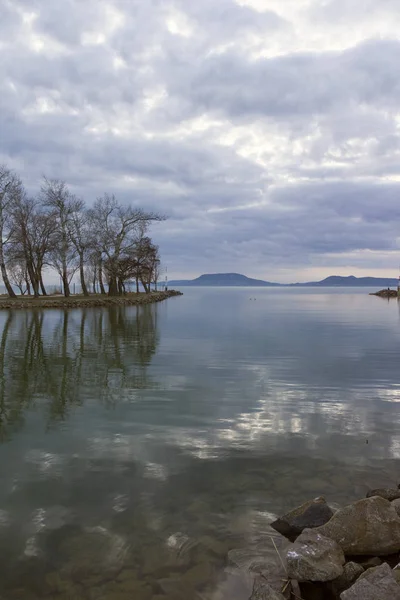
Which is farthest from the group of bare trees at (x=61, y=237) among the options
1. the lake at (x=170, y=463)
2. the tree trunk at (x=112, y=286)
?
the lake at (x=170, y=463)

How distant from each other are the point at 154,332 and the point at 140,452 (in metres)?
22.7

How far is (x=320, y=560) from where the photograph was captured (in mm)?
4891

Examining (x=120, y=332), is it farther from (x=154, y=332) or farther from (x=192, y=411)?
(x=192, y=411)

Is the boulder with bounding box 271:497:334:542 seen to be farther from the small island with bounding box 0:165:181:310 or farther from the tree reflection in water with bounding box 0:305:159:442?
the small island with bounding box 0:165:181:310

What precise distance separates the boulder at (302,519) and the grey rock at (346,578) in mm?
939

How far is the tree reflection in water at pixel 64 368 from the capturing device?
12.0 metres

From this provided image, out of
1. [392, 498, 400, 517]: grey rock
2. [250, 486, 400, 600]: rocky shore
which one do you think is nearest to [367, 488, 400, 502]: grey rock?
[250, 486, 400, 600]: rocky shore

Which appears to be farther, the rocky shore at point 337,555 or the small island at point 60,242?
the small island at point 60,242

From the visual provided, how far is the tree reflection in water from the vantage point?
12.0 meters

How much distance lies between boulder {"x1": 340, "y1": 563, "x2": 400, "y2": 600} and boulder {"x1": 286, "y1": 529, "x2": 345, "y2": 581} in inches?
17.5

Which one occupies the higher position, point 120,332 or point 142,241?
point 142,241

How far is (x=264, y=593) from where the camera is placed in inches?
173

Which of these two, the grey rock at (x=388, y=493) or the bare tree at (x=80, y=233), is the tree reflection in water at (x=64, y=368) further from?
the bare tree at (x=80, y=233)

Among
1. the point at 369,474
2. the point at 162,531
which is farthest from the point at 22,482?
the point at 369,474
